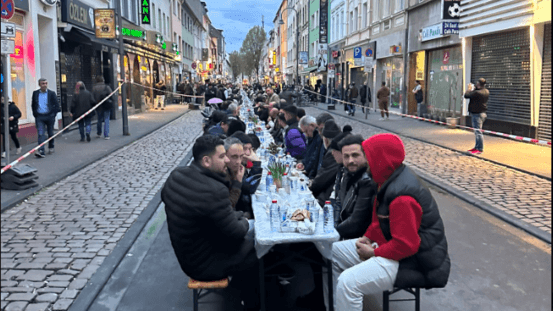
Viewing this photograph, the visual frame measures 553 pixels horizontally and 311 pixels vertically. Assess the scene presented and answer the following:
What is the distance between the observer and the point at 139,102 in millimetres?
30938

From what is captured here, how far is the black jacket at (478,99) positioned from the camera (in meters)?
13.1

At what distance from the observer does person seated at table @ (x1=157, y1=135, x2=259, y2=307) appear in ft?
12.4

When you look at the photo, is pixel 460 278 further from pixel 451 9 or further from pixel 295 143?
pixel 451 9

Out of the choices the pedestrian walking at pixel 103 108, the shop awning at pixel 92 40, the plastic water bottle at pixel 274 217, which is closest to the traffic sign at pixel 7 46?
the plastic water bottle at pixel 274 217

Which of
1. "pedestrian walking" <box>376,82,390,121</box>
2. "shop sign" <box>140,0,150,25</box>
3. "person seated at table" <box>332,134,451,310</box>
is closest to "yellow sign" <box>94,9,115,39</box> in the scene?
"pedestrian walking" <box>376,82,390,121</box>

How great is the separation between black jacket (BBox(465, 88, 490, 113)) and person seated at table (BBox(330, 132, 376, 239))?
975 centimetres

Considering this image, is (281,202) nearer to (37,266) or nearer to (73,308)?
(73,308)

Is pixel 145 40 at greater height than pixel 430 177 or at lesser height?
greater

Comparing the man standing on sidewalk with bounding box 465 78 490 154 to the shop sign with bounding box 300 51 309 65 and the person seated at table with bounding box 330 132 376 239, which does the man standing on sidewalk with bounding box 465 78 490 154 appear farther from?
the shop sign with bounding box 300 51 309 65

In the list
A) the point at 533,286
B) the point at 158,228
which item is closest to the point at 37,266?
the point at 158,228

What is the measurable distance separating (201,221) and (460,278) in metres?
2.79

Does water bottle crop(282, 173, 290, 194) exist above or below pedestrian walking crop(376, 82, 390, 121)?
below

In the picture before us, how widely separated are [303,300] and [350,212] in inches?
34.8

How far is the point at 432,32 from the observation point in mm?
21500
